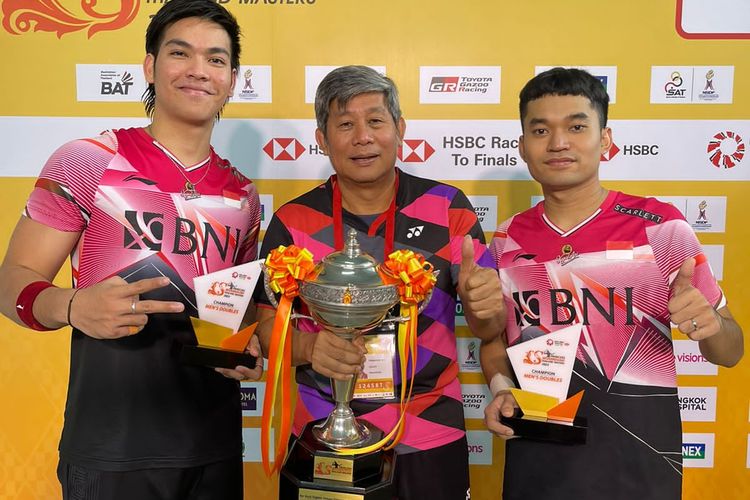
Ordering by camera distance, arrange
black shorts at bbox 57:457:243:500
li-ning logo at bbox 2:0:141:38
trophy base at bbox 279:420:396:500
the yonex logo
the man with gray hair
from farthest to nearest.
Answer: the yonex logo
li-ning logo at bbox 2:0:141:38
the man with gray hair
black shorts at bbox 57:457:243:500
trophy base at bbox 279:420:396:500

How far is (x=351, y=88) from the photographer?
1632 mm

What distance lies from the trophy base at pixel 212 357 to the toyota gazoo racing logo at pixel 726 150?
2436 millimetres

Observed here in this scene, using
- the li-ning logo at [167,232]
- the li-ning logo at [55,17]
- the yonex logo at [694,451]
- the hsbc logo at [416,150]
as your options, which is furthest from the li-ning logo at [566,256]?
the li-ning logo at [55,17]

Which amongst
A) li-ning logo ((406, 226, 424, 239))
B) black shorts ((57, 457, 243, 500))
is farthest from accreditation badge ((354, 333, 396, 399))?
black shorts ((57, 457, 243, 500))

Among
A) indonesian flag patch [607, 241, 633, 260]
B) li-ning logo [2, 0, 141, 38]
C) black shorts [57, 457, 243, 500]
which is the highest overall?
li-ning logo [2, 0, 141, 38]

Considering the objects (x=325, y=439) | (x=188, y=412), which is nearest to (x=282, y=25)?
(x=188, y=412)

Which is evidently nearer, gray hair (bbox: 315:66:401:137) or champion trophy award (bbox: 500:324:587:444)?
champion trophy award (bbox: 500:324:587:444)

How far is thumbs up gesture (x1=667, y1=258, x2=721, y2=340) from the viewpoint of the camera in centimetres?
139

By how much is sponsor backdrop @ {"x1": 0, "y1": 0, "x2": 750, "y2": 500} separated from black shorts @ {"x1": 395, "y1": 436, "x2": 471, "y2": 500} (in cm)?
134

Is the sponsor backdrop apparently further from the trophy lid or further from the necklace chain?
the trophy lid

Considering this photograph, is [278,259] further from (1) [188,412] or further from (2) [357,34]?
(2) [357,34]

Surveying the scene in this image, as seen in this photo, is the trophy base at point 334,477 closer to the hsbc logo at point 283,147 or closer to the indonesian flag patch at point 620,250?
the indonesian flag patch at point 620,250

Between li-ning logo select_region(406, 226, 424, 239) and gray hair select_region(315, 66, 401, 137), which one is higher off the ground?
gray hair select_region(315, 66, 401, 137)

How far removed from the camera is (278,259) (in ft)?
4.48
